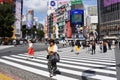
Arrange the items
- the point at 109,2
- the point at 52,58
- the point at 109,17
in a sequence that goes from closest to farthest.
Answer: the point at 52,58 < the point at 109,2 < the point at 109,17

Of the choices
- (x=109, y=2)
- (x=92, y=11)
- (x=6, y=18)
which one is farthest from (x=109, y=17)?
(x=92, y=11)

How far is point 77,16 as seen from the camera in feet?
485

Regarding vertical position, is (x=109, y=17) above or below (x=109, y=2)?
below

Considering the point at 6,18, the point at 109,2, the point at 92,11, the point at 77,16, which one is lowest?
the point at 6,18

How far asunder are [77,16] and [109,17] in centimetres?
3865

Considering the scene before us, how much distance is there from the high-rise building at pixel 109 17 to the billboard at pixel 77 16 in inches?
1026

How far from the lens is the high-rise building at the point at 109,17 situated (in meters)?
104

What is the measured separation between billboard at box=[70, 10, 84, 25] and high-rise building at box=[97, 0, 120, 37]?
85.5ft

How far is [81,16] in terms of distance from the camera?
5738 inches

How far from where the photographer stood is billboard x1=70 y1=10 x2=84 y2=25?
146 m

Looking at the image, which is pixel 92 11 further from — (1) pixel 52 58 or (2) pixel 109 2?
(1) pixel 52 58

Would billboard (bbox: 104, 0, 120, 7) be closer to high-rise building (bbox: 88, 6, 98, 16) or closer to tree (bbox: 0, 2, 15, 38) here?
tree (bbox: 0, 2, 15, 38)

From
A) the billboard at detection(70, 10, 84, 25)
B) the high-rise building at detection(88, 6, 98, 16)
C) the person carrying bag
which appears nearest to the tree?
the person carrying bag

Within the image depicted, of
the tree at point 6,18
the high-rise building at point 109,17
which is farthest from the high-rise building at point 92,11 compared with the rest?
the tree at point 6,18
